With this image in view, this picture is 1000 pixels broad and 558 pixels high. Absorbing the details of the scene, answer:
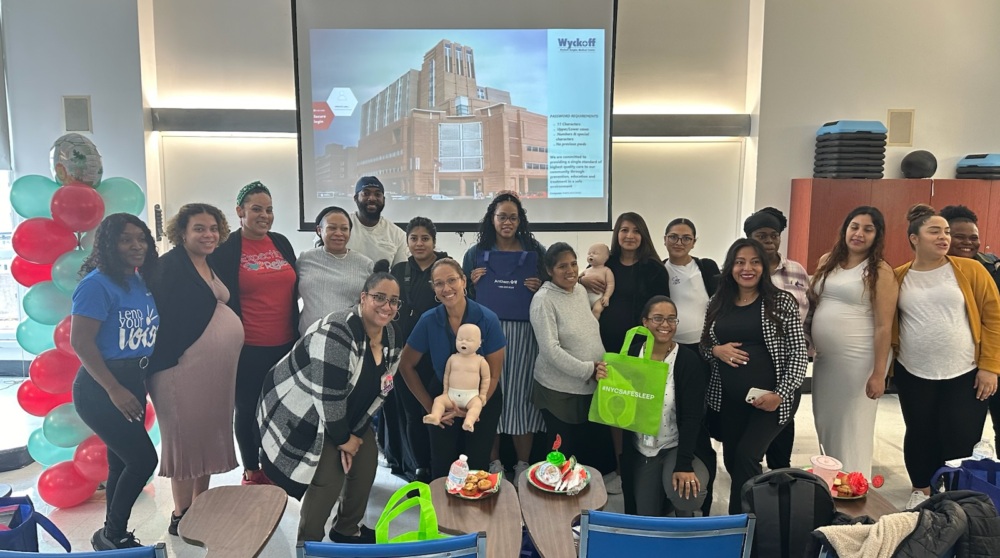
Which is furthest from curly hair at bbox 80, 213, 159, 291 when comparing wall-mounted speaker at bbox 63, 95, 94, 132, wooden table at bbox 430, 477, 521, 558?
wall-mounted speaker at bbox 63, 95, 94, 132

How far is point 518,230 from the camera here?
10.7 ft

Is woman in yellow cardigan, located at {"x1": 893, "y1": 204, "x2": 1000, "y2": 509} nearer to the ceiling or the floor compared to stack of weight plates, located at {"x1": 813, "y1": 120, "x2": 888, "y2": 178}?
nearer to the floor

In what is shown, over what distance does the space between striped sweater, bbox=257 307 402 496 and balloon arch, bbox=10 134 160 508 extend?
4.72ft

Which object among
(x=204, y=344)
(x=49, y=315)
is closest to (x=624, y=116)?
(x=204, y=344)

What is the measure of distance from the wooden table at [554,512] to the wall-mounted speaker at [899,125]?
Answer: 496 cm

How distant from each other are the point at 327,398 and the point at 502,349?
33.8 inches

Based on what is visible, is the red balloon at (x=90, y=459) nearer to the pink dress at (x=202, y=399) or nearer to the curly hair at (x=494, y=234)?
the pink dress at (x=202, y=399)

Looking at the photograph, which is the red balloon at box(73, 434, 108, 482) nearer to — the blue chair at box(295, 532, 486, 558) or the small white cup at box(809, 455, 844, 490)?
the blue chair at box(295, 532, 486, 558)

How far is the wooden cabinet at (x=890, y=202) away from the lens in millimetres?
5160

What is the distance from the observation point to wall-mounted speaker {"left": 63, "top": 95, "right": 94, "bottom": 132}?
5316 millimetres

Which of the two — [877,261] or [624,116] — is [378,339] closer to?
[877,261]

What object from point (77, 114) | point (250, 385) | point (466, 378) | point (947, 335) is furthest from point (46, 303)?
point (947, 335)

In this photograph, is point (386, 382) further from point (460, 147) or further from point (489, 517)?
point (460, 147)

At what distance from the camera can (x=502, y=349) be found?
2836mm
